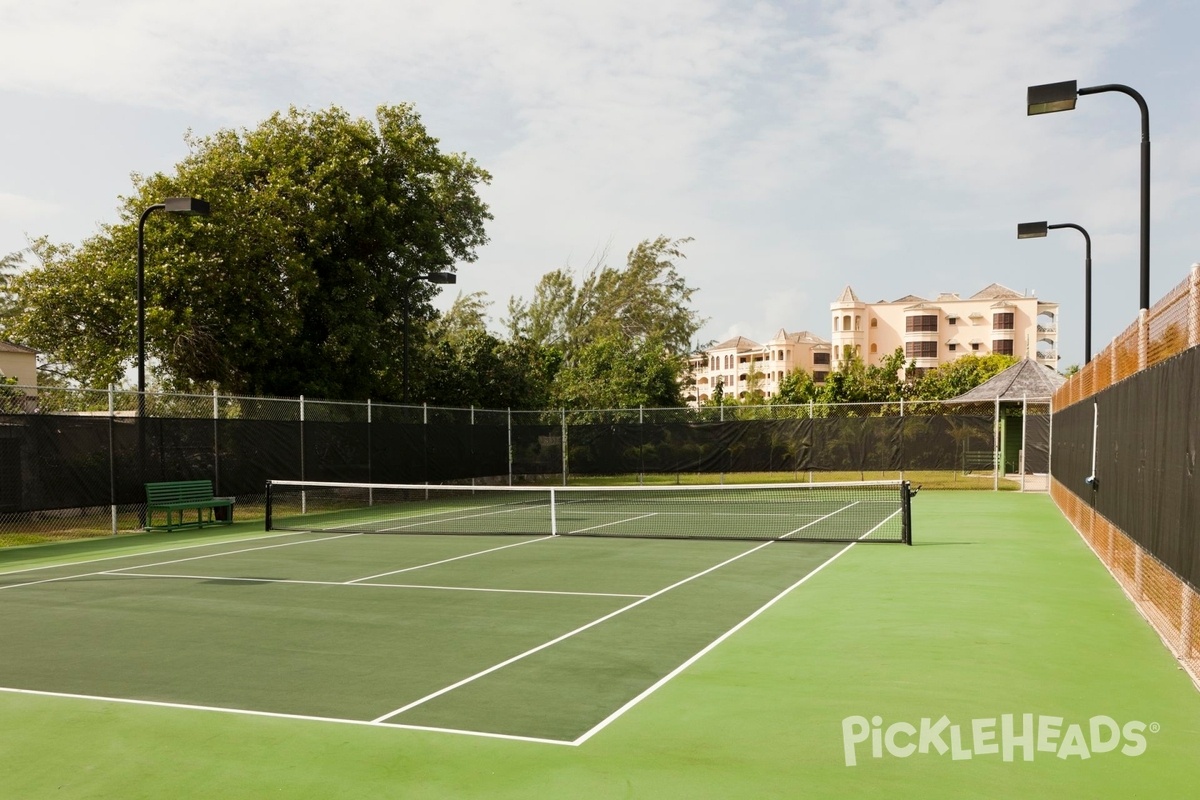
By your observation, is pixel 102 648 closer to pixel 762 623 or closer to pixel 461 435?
pixel 762 623

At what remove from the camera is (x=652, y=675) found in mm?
6754

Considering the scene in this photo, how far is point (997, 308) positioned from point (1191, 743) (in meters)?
101

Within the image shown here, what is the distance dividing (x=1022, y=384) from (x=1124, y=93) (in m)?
22.5

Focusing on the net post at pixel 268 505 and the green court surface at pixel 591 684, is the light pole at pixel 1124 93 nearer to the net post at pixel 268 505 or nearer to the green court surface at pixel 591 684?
the green court surface at pixel 591 684

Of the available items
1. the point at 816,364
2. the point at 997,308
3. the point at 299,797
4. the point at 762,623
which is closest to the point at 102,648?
the point at 299,797

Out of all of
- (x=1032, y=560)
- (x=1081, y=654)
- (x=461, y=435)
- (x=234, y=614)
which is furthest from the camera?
(x=461, y=435)

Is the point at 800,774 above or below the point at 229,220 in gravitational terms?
below

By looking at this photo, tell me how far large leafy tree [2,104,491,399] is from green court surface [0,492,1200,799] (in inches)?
453

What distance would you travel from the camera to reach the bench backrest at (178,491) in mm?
17391

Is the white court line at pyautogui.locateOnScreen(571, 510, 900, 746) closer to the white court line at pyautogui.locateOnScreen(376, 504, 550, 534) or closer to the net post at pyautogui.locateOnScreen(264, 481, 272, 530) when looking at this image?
the white court line at pyautogui.locateOnScreen(376, 504, 550, 534)

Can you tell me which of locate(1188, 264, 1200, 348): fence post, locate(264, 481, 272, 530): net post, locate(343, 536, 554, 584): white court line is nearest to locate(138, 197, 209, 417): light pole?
locate(264, 481, 272, 530): net post

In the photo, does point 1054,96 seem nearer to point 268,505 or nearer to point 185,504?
point 268,505

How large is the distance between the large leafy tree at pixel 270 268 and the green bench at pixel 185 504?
470 centimetres

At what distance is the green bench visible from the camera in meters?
17.3
